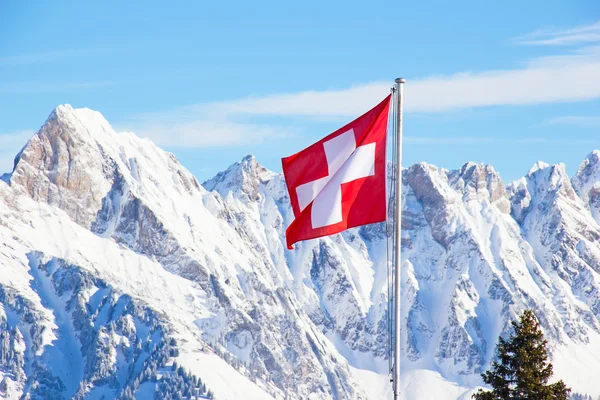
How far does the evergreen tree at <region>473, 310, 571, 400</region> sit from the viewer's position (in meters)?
46.3

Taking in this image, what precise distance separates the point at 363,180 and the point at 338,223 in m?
1.71

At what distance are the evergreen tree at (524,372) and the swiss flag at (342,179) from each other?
8.15m

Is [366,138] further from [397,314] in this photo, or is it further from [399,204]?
[397,314]

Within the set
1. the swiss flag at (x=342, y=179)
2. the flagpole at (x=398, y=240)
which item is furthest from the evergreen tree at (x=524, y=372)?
the swiss flag at (x=342, y=179)

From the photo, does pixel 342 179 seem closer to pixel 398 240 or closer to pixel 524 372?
pixel 398 240

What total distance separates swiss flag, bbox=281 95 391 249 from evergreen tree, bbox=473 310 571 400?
815 cm

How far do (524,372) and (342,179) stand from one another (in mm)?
10191

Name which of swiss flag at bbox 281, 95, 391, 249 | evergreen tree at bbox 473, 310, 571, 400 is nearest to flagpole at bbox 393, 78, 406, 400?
swiss flag at bbox 281, 95, 391, 249

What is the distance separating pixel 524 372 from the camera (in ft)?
152

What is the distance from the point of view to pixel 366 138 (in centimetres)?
4312

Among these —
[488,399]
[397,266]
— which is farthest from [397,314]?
[488,399]

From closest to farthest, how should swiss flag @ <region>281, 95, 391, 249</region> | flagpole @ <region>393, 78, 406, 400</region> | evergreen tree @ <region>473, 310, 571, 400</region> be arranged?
flagpole @ <region>393, 78, 406, 400</region> → swiss flag @ <region>281, 95, 391, 249</region> → evergreen tree @ <region>473, 310, 571, 400</region>

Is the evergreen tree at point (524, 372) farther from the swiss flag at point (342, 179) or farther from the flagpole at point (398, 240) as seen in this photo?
the swiss flag at point (342, 179)

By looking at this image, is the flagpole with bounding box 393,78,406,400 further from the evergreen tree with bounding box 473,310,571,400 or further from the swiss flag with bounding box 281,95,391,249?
the evergreen tree with bounding box 473,310,571,400
